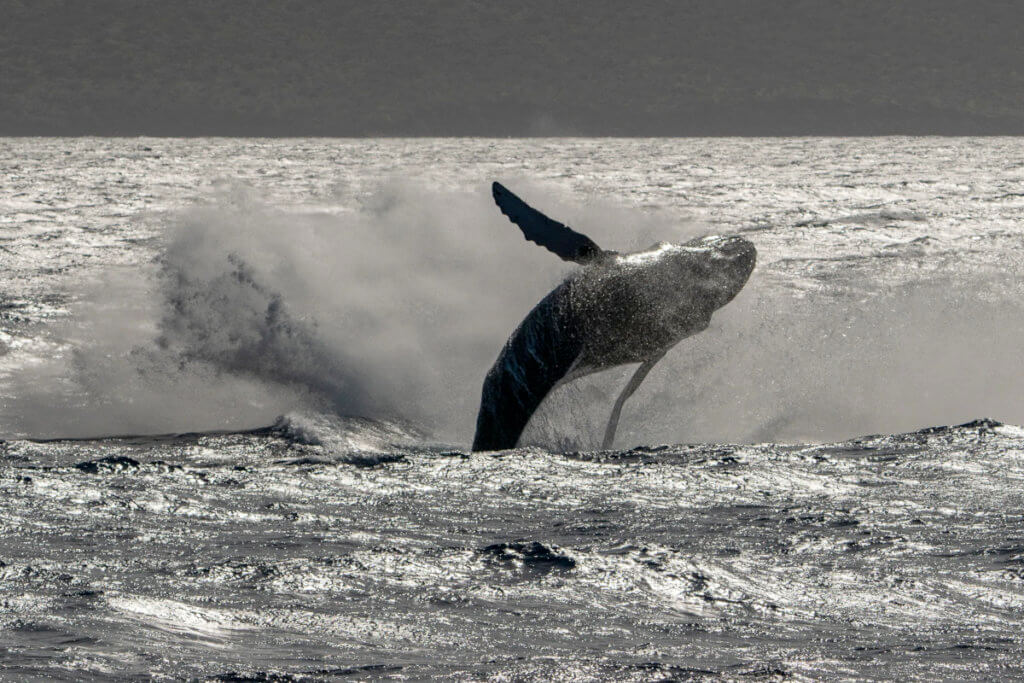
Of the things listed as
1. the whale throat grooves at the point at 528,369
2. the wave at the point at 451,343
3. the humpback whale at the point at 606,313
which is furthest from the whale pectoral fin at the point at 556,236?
the wave at the point at 451,343

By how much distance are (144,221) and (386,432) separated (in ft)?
80.0

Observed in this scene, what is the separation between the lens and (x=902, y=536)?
782 centimetres

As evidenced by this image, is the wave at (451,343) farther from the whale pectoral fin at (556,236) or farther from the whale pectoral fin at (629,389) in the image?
the whale pectoral fin at (556,236)

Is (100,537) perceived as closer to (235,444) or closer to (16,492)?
(16,492)

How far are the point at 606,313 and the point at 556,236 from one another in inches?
28.8

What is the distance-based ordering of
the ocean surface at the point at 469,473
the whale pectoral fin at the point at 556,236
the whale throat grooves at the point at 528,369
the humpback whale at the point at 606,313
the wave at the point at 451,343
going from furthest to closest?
the wave at the point at 451,343
the whale pectoral fin at the point at 556,236
the whale throat grooves at the point at 528,369
the humpback whale at the point at 606,313
the ocean surface at the point at 469,473

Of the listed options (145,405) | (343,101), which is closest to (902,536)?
(145,405)

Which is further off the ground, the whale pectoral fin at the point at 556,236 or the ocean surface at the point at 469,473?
the whale pectoral fin at the point at 556,236

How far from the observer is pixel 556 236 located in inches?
425

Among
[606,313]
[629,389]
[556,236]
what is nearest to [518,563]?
[606,313]

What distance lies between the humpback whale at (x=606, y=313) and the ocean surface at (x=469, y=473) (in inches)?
21.9

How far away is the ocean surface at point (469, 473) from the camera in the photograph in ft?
19.9

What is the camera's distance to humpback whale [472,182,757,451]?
34.2 ft

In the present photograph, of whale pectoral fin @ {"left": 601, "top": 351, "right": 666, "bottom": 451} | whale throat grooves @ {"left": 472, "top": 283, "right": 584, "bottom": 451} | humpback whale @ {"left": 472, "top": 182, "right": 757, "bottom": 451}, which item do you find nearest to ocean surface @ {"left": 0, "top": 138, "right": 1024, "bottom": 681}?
whale pectoral fin @ {"left": 601, "top": 351, "right": 666, "bottom": 451}
